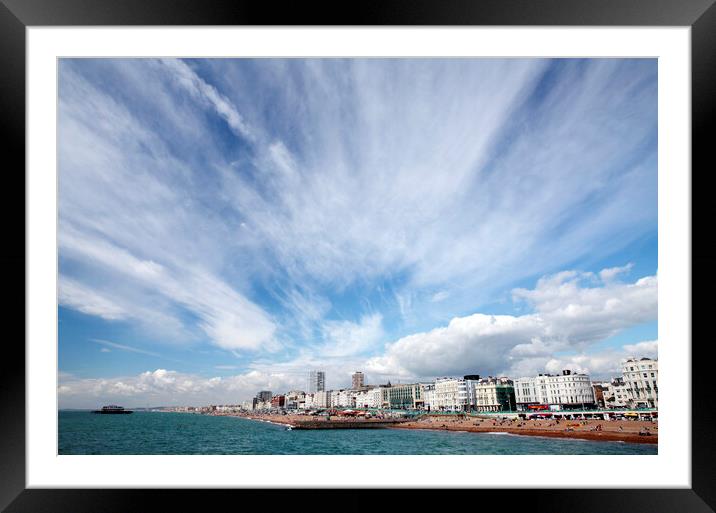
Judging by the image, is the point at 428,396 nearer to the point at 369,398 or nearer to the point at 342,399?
the point at 369,398

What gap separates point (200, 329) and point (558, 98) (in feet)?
77.8

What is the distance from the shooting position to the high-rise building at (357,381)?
27688 mm

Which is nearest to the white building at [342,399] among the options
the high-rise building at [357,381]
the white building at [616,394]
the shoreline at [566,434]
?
the high-rise building at [357,381]

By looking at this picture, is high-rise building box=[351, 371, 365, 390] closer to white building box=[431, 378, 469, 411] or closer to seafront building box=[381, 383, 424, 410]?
seafront building box=[381, 383, 424, 410]

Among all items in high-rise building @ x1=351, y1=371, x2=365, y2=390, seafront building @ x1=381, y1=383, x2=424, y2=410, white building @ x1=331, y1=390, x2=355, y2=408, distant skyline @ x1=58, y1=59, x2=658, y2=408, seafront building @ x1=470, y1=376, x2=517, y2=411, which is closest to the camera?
distant skyline @ x1=58, y1=59, x2=658, y2=408

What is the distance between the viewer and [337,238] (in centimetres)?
2609

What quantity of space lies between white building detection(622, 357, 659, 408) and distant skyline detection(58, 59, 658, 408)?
6.27ft

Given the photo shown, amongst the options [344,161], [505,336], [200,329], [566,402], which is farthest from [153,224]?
[566,402]

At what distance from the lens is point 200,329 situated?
28359 millimetres

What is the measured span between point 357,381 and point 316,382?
2.52 m

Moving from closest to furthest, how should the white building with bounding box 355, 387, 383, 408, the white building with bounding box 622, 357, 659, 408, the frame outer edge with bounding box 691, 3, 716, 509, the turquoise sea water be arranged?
1. the frame outer edge with bounding box 691, 3, 716, 509
2. the turquoise sea water
3. the white building with bounding box 622, 357, 659, 408
4. the white building with bounding box 355, 387, 383, 408

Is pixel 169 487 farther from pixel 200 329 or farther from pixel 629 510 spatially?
pixel 200 329

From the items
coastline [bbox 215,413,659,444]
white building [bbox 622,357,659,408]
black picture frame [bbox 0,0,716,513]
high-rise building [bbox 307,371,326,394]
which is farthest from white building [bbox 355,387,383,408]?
black picture frame [bbox 0,0,716,513]

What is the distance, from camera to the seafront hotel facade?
21.5 meters
